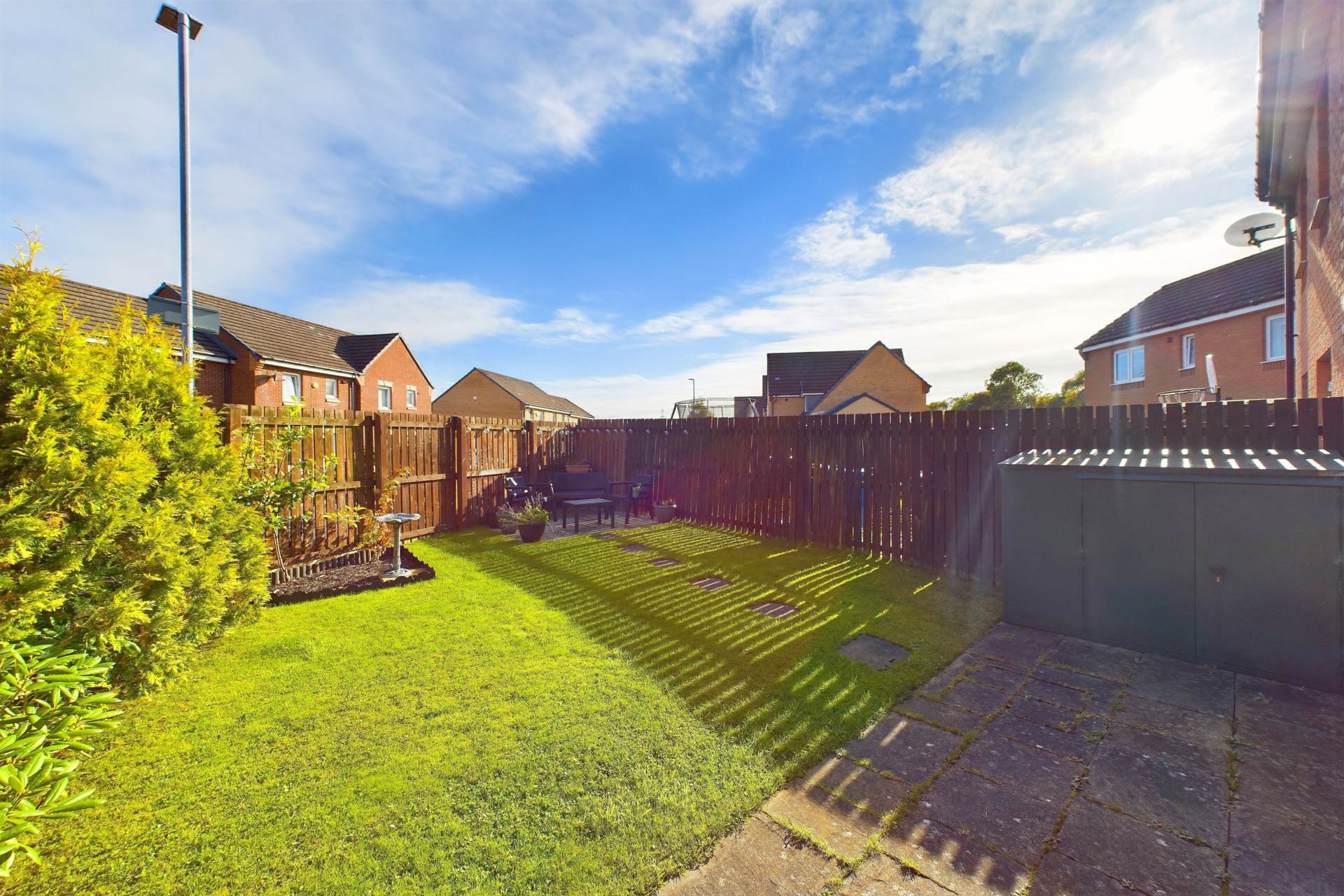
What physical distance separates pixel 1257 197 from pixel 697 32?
34.7 ft

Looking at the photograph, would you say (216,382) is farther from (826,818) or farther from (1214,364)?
(1214,364)

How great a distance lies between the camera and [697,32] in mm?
6668

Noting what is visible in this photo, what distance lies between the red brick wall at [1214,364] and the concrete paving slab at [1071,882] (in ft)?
56.2

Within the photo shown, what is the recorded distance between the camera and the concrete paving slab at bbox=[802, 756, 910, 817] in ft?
7.09

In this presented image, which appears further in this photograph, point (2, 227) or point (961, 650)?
point (961, 650)

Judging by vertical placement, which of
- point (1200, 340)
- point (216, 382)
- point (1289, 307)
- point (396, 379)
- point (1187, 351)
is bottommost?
point (1289, 307)

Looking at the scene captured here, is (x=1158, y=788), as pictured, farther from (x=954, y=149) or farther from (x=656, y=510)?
(x=954, y=149)

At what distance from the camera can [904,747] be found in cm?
259

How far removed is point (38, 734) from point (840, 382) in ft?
113

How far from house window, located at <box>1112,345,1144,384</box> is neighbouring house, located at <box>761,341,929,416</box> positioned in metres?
12.3

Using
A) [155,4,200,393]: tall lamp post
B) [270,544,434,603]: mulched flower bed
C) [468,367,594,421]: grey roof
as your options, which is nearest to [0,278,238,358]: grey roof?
[155,4,200,393]: tall lamp post

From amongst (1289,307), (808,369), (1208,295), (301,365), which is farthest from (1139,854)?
(808,369)

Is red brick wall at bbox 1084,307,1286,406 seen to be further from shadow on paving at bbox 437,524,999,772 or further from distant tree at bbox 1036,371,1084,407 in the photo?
distant tree at bbox 1036,371,1084,407

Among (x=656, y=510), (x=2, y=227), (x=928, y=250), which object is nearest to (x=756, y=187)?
(x=928, y=250)
